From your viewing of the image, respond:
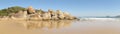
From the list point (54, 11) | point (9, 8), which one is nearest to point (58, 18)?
point (54, 11)

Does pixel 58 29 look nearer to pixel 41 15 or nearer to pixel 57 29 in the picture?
pixel 57 29

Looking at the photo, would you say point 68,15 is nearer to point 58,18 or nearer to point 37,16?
point 58,18

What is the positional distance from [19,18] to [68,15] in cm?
1112

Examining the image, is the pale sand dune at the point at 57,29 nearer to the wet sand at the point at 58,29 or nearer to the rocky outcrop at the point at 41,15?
the wet sand at the point at 58,29

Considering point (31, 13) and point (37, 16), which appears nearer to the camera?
point (37, 16)

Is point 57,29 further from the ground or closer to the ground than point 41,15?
further from the ground

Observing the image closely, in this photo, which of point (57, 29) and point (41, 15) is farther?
point (41, 15)

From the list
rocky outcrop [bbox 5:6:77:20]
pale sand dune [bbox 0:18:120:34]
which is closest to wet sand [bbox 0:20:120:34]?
pale sand dune [bbox 0:18:120:34]

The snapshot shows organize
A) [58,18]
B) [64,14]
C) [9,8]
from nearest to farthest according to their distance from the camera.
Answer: [58,18]
[64,14]
[9,8]

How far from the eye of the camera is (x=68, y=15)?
45.2 meters

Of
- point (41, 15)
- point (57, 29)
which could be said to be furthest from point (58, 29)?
point (41, 15)

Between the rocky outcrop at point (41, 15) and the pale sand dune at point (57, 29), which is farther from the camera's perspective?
Answer: the rocky outcrop at point (41, 15)

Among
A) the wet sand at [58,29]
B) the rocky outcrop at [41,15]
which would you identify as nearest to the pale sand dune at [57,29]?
the wet sand at [58,29]

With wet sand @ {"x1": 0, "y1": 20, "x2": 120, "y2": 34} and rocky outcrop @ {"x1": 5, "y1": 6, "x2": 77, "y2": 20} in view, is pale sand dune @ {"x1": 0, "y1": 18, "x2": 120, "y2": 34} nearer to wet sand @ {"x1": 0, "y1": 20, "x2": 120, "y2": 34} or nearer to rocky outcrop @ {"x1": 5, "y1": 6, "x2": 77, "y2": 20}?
wet sand @ {"x1": 0, "y1": 20, "x2": 120, "y2": 34}
